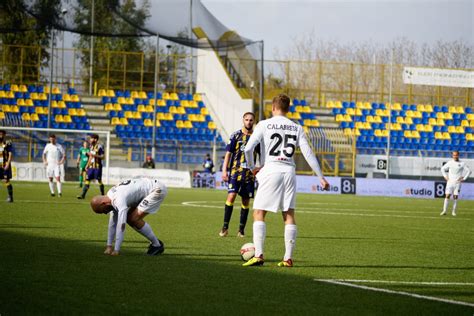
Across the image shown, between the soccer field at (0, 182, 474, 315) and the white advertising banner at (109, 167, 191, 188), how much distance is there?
2226cm

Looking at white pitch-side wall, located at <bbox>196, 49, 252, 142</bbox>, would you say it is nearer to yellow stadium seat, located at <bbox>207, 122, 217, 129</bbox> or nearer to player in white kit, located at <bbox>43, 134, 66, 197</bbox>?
yellow stadium seat, located at <bbox>207, 122, 217, 129</bbox>

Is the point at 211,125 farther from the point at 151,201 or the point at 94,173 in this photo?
the point at 151,201

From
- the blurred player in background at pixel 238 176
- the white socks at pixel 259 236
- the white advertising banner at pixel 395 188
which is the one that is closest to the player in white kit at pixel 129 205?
the white socks at pixel 259 236

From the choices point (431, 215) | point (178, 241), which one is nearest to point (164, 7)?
point (431, 215)

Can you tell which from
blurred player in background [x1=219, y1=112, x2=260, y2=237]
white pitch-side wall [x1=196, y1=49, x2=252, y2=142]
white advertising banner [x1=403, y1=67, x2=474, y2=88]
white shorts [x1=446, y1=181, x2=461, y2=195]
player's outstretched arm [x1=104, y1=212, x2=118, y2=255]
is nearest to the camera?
player's outstretched arm [x1=104, y1=212, x2=118, y2=255]

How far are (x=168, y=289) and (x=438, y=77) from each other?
48.4 metres

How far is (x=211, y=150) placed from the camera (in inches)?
1800

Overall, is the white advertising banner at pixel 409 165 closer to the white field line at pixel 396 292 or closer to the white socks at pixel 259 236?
the white socks at pixel 259 236

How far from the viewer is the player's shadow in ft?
23.5

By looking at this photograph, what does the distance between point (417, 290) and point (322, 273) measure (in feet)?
5.01

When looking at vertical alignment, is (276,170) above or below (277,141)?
below

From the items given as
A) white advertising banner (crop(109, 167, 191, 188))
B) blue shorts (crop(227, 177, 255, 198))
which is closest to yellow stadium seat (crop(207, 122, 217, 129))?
white advertising banner (crop(109, 167, 191, 188))

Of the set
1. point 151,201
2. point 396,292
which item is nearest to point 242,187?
point 151,201

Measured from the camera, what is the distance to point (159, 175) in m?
42.1
